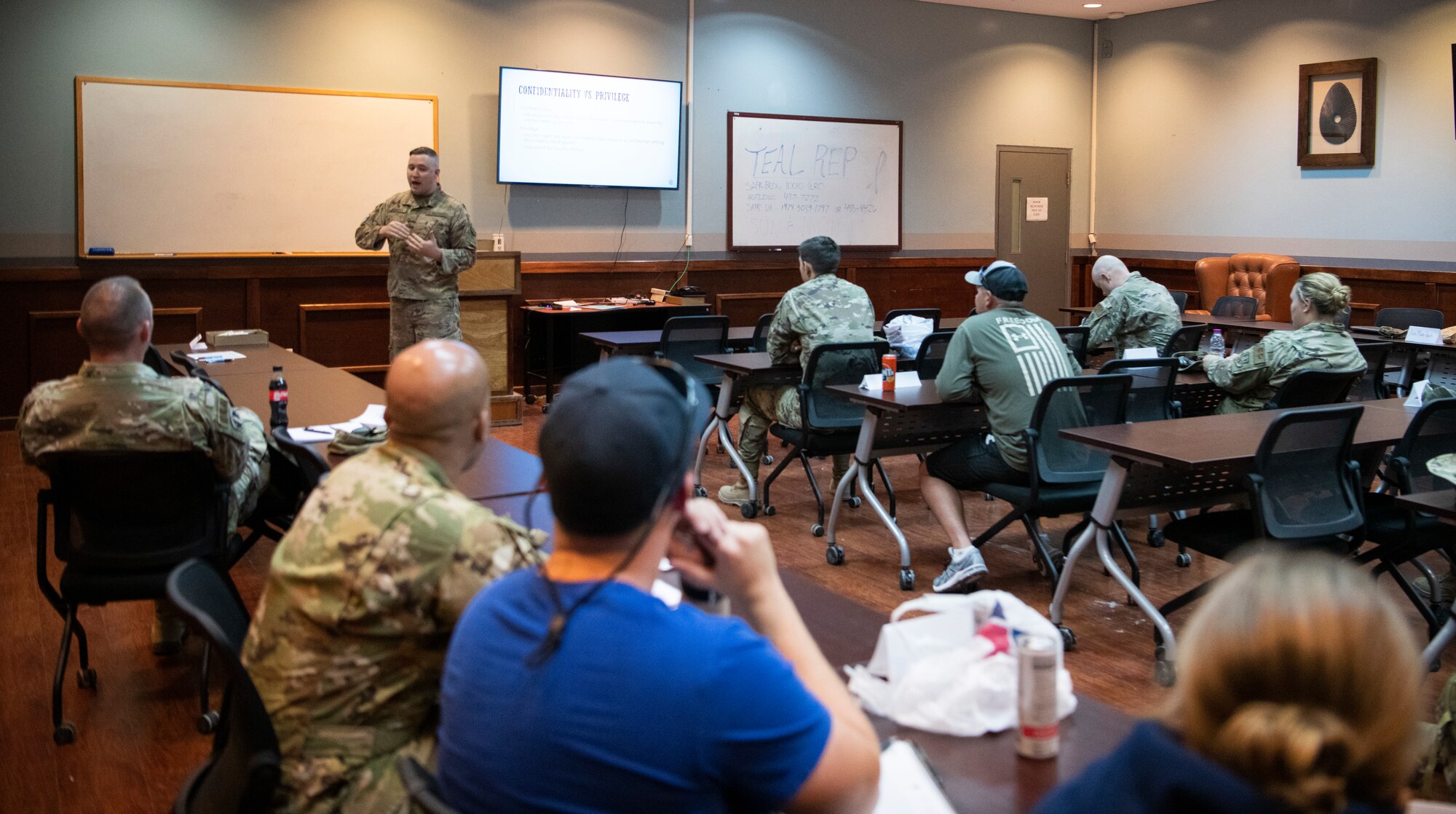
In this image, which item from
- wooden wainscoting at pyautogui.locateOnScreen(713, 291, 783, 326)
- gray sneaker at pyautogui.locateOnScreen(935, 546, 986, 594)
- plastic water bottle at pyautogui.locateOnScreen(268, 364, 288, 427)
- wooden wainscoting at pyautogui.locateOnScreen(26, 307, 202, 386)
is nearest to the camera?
plastic water bottle at pyautogui.locateOnScreen(268, 364, 288, 427)

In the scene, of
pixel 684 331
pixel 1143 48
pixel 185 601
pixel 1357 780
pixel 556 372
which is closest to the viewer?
pixel 1357 780

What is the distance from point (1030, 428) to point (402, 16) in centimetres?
631

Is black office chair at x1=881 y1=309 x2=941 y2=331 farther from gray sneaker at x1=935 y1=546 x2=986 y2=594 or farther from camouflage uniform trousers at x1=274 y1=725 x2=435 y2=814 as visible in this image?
camouflage uniform trousers at x1=274 y1=725 x2=435 y2=814

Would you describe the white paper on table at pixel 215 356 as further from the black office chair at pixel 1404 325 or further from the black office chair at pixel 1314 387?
the black office chair at pixel 1404 325

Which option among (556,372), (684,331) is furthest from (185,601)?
(556,372)

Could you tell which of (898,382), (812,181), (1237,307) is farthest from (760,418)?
(812,181)

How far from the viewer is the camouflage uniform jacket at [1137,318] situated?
6594 mm

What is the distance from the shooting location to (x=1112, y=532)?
4309 mm

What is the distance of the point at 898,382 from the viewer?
5.02m

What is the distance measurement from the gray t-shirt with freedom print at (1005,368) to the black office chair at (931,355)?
1149 mm

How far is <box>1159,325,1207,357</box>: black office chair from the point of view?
6562mm

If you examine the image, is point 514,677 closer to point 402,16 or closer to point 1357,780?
point 1357,780

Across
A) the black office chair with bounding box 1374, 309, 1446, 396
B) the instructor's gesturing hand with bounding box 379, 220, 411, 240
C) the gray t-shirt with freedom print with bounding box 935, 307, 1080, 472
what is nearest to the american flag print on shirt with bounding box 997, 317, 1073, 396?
the gray t-shirt with freedom print with bounding box 935, 307, 1080, 472

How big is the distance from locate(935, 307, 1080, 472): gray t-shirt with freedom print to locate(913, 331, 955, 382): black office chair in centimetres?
115
